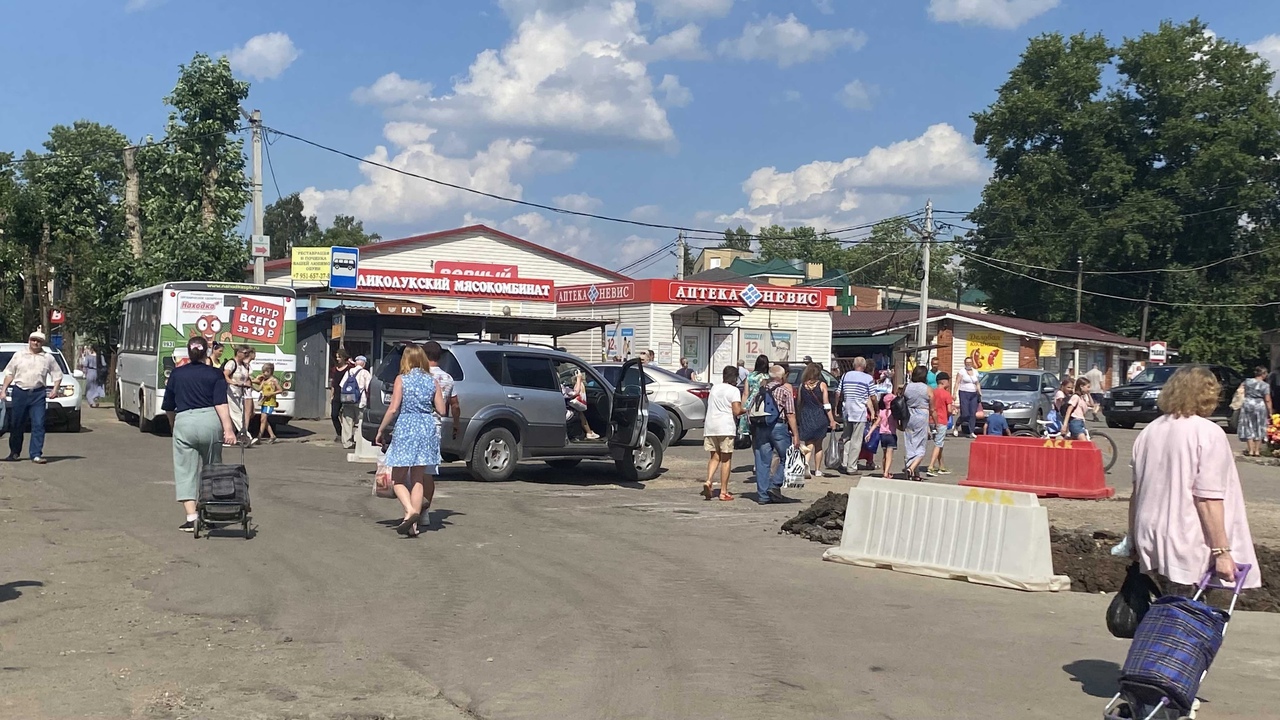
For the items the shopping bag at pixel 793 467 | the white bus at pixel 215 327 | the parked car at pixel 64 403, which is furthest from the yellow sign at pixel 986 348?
the shopping bag at pixel 793 467

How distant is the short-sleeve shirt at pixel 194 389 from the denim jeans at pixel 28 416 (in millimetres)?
7268

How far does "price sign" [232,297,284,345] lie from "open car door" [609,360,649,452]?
10.0 m

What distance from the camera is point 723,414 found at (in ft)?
47.9

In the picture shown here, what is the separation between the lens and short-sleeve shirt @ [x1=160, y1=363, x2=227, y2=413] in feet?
35.0

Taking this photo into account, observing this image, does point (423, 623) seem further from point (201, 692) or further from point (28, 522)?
point (28, 522)

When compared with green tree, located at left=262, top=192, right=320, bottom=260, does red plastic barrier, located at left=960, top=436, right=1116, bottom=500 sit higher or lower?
lower

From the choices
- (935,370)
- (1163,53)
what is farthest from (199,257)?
(1163,53)

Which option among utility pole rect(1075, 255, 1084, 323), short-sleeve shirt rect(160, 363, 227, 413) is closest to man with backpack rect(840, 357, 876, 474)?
short-sleeve shirt rect(160, 363, 227, 413)

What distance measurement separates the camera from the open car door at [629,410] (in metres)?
16.2

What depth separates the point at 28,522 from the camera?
37.9ft

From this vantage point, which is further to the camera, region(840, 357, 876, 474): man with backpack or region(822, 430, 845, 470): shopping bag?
region(822, 430, 845, 470): shopping bag

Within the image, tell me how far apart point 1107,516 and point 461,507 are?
7.32m

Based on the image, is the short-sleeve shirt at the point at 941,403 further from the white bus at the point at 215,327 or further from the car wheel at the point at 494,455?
the white bus at the point at 215,327

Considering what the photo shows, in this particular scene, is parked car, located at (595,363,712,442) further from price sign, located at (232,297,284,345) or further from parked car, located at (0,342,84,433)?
parked car, located at (0,342,84,433)
